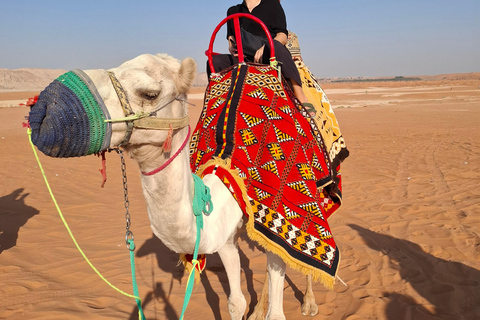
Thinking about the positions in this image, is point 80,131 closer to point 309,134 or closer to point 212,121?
point 212,121

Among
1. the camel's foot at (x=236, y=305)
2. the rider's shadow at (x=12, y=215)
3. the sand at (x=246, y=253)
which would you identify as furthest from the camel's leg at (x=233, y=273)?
the rider's shadow at (x=12, y=215)

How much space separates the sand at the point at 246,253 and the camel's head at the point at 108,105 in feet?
8.64

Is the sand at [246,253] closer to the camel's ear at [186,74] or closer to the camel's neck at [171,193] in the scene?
the camel's neck at [171,193]

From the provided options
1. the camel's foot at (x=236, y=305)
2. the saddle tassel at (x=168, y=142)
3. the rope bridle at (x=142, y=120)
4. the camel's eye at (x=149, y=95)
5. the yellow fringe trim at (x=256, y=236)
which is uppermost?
the camel's eye at (x=149, y=95)

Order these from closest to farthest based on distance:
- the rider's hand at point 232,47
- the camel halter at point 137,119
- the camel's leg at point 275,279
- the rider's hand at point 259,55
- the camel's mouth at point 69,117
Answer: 1. the camel's mouth at point 69,117
2. the camel halter at point 137,119
3. the camel's leg at point 275,279
4. the rider's hand at point 259,55
5. the rider's hand at point 232,47

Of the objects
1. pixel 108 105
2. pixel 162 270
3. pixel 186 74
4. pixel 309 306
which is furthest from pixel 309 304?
pixel 108 105

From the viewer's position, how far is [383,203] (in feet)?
23.6

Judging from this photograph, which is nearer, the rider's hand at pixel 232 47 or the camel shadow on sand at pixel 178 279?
the rider's hand at pixel 232 47

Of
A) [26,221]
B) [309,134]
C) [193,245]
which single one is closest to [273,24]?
[309,134]

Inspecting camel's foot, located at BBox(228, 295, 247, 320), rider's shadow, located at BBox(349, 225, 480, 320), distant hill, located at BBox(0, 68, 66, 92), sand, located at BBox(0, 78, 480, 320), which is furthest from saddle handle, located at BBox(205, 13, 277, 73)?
distant hill, located at BBox(0, 68, 66, 92)

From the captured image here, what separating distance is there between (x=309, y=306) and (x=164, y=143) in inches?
111

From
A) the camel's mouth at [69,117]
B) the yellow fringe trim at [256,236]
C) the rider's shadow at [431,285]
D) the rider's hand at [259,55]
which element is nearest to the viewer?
the camel's mouth at [69,117]

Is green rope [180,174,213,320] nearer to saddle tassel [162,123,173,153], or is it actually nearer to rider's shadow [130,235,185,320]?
saddle tassel [162,123,173,153]

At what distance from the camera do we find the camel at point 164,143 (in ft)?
5.99
